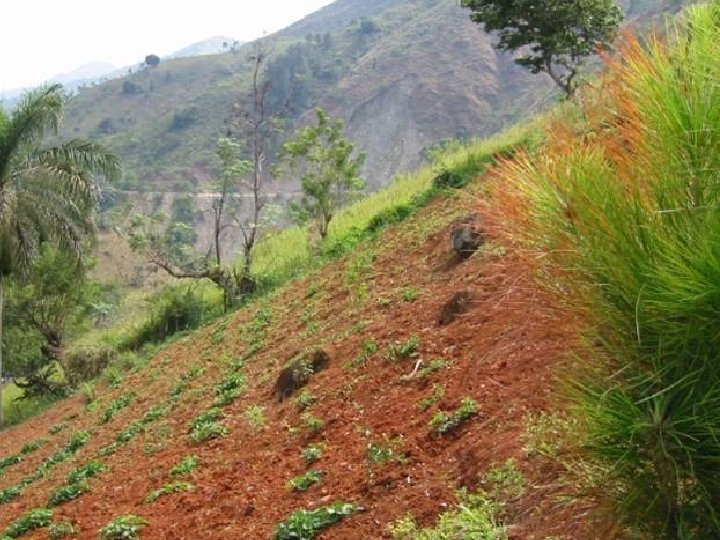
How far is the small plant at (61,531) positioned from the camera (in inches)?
237

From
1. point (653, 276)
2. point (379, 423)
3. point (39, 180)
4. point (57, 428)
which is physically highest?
point (39, 180)

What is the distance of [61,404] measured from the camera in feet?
56.0

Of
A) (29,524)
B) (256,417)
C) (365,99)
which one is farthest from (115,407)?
(365,99)

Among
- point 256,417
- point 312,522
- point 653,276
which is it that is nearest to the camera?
point 653,276

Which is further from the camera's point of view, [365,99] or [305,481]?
[365,99]

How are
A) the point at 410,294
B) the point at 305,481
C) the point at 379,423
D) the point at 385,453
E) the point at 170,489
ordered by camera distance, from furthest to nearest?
the point at 410,294
the point at 170,489
the point at 379,423
the point at 305,481
the point at 385,453

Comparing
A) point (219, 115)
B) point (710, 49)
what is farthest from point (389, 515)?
point (219, 115)

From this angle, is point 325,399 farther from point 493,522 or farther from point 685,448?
point 685,448

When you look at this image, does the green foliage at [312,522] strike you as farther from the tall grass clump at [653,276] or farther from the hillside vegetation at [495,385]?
the tall grass clump at [653,276]

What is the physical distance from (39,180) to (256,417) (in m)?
12.5

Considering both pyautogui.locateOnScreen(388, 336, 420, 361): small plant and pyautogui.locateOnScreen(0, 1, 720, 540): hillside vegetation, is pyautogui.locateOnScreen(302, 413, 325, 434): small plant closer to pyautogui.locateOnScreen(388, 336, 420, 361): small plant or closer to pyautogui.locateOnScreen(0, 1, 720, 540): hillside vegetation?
pyautogui.locateOnScreen(0, 1, 720, 540): hillside vegetation

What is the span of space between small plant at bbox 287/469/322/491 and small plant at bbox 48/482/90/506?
3.22m

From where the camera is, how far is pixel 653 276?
1.98 metres

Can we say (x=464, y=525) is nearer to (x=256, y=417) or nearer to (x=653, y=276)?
(x=653, y=276)
